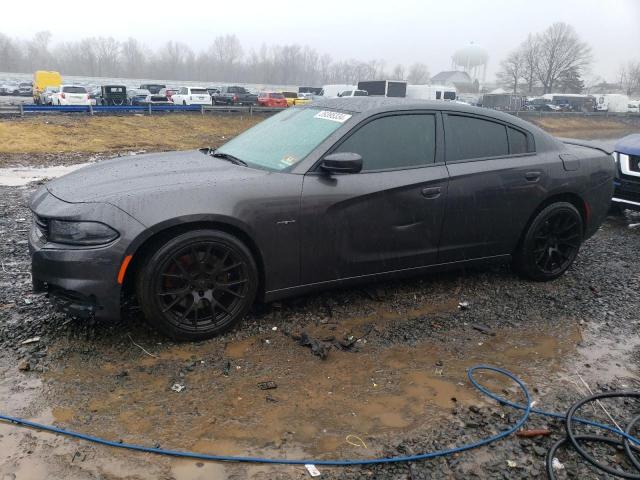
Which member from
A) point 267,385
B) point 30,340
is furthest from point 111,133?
point 267,385

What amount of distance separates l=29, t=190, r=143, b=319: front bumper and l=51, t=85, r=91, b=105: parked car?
29.0 m

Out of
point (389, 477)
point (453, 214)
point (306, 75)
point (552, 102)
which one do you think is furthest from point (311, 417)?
point (306, 75)

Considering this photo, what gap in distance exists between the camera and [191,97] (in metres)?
35.5

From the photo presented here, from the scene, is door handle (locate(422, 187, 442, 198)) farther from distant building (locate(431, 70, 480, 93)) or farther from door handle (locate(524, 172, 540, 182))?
distant building (locate(431, 70, 480, 93))

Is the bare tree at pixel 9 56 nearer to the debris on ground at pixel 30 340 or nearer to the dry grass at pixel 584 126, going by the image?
the dry grass at pixel 584 126

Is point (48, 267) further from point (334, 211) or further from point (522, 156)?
point (522, 156)

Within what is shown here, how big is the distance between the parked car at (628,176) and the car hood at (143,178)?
5.93 meters

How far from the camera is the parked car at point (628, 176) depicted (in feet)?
23.7

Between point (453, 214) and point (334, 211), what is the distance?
1087 mm

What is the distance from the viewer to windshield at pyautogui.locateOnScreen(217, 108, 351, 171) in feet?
12.8

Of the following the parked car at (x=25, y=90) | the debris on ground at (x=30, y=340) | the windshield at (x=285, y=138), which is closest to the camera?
the debris on ground at (x=30, y=340)

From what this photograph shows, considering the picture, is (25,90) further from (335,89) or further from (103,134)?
(103,134)

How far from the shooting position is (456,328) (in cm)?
403

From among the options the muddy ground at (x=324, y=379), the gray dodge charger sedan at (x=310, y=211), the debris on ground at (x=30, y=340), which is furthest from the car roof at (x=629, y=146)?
the debris on ground at (x=30, y=340)
